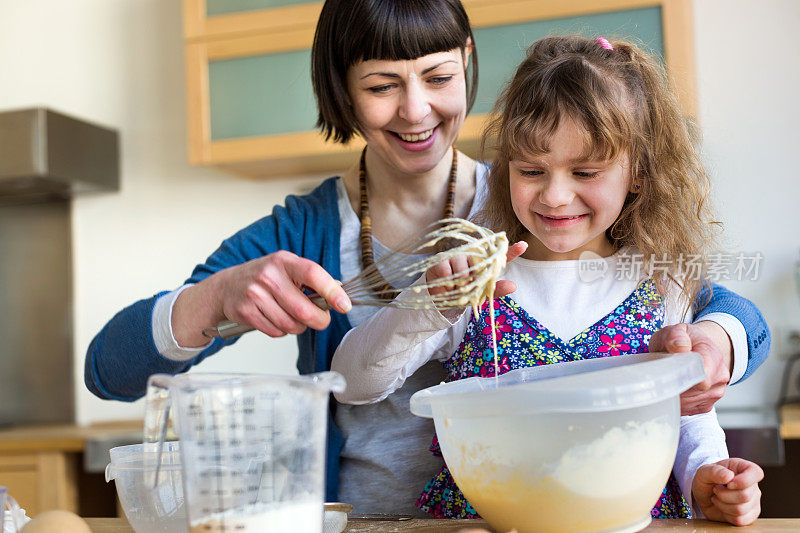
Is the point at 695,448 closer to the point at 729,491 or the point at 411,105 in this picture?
the point at 729,491

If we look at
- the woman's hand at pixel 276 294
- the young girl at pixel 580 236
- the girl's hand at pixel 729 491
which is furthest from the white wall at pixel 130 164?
the girl's hand at pixel 729 491

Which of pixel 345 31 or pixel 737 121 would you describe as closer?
pixel 345 31

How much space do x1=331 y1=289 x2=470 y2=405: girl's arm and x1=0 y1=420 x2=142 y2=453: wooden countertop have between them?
51.6 inches

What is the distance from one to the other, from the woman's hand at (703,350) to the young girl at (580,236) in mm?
88

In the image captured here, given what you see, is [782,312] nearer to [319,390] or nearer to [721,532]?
[721,532]

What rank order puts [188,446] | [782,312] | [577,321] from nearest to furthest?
A: [188,446] → [577,321] → [782,312]

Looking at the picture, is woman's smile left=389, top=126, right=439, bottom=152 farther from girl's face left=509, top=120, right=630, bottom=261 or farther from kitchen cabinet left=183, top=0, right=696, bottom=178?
kitchen cabinet left=183, top=0, right=696, bottom=178

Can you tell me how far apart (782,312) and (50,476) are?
6.54 ft

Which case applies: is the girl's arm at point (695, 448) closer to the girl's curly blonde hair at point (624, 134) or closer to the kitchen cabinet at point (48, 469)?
the girl's curly blonde hair at point (624, 134)

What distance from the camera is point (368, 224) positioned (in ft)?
4.20

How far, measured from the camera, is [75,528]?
674 millimetres

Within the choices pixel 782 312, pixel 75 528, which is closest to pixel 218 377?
pixel 75 528

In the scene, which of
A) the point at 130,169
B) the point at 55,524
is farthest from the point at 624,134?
the point at 130,169

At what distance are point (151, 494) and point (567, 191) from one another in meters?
0.58
